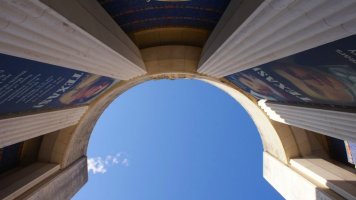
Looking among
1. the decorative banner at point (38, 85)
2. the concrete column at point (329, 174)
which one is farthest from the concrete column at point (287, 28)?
the concrete column at point (329, 174)

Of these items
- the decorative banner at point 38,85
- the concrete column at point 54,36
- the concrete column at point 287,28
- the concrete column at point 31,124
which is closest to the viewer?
the concrete column at point 287,28

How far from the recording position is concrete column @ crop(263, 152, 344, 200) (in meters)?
9.37

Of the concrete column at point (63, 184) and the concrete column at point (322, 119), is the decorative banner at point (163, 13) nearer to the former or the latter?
the concrete column at point (322, 119)

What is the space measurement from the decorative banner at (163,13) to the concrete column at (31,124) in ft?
10.6

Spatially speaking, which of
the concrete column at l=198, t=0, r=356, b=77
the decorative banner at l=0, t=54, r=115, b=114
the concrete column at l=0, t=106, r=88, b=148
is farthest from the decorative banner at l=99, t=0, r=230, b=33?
the concrete column at l=0, t=106, r=88, b=148

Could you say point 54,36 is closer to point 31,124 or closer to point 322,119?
point 31,124

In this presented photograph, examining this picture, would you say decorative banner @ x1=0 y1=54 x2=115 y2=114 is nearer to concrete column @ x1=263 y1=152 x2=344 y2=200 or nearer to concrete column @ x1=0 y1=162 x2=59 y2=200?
concrete column @ x1=0 y1=162 x2=59 y2=200

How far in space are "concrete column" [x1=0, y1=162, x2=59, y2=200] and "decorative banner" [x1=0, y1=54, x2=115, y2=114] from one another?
2364mm

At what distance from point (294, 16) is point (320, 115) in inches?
163

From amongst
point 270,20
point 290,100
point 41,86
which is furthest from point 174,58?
point 270,20

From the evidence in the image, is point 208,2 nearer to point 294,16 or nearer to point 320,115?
point 320,115

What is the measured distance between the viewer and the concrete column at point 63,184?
981 cm

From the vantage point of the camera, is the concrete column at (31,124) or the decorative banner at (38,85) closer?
the decorative banner at (38,85)

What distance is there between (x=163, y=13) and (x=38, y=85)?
14.2ft
